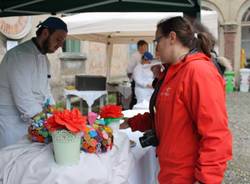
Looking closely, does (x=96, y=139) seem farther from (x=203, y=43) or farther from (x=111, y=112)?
(x=203, y=43)

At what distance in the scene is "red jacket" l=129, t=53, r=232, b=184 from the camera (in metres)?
1.62

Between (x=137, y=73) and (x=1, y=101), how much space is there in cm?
457

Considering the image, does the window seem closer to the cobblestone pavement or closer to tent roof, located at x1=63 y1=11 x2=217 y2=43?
tent roof, located at x1=63 y1=11 x2=217 y2=43

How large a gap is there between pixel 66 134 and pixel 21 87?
91cm

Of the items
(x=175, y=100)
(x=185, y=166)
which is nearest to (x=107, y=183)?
(x=185, y=166)

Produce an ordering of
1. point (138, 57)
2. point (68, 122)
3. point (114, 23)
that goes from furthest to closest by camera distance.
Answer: point (138, 57)
point (114, 23)
point (68, 122)

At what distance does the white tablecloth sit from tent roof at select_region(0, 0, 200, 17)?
234cm

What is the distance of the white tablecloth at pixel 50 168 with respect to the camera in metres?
1.70

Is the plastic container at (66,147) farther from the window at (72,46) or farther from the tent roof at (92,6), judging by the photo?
the window at (72,46)

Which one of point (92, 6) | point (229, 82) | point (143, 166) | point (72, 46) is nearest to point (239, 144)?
point (92, 6)

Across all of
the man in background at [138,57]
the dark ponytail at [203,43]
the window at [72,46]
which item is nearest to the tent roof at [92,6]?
the dark ponytail at [203,43]

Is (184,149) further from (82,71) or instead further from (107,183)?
(82,71)

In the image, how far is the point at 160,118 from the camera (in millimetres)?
1835

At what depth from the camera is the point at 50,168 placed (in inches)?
67.6
